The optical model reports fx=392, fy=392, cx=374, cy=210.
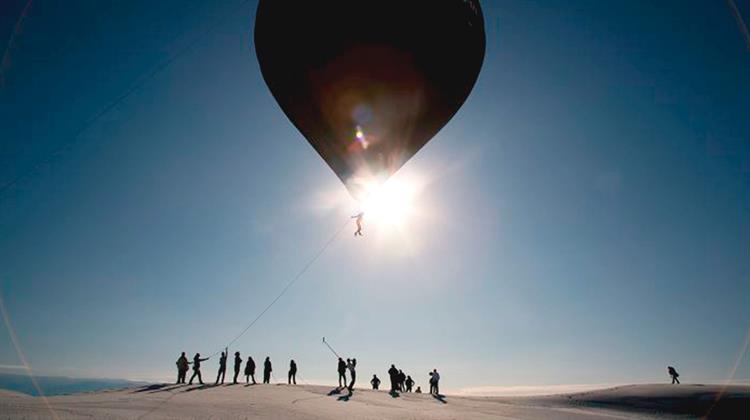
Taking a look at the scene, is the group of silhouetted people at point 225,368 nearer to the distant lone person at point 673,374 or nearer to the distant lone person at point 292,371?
the distant lone person at point 292,371

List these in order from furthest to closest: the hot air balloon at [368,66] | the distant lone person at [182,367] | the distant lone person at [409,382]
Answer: the distant lone person at [409,382] < the distant lone person at [182,367] < the hot air balloon at [368,66]

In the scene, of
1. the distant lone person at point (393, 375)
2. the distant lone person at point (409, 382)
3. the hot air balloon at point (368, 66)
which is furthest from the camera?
the distant lone person at point (409, 382)

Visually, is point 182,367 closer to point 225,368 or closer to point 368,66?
point 225,368

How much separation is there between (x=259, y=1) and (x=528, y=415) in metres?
14.2

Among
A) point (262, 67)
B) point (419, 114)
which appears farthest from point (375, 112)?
point (262, 67)

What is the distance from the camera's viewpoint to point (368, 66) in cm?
765

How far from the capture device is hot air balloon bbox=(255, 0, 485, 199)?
7.30 m

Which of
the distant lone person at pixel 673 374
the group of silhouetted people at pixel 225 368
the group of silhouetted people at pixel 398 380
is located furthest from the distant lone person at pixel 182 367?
the distant lone person at pixel 673 374

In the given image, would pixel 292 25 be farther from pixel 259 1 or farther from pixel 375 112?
pixel 375 112

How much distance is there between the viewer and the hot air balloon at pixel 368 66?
7301 mm

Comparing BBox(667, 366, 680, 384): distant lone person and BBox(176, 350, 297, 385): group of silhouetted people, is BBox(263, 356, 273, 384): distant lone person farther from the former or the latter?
BBox(667, 366, 680, 384): distant lone person

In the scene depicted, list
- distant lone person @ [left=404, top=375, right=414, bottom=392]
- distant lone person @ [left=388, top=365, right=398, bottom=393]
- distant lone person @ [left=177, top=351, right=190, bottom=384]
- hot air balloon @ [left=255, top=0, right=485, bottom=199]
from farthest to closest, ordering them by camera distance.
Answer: distant lone person @ [left=404, top=375, right=414, bottom=392]
distant lone person @ [left=388, top=365, right=398, bottom=393]
distant lone person @ [left=177, top=351, right=190, bottom=384]
hot air balloon @ [left=255, top=0, right=485, bottom=199]

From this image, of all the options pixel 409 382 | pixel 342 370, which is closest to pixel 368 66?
pixel 342 370

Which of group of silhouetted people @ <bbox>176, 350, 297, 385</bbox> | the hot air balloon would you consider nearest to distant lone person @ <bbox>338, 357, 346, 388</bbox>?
group of silhouetted people @ <bbox>176, 350, 297, 385</bbox>
